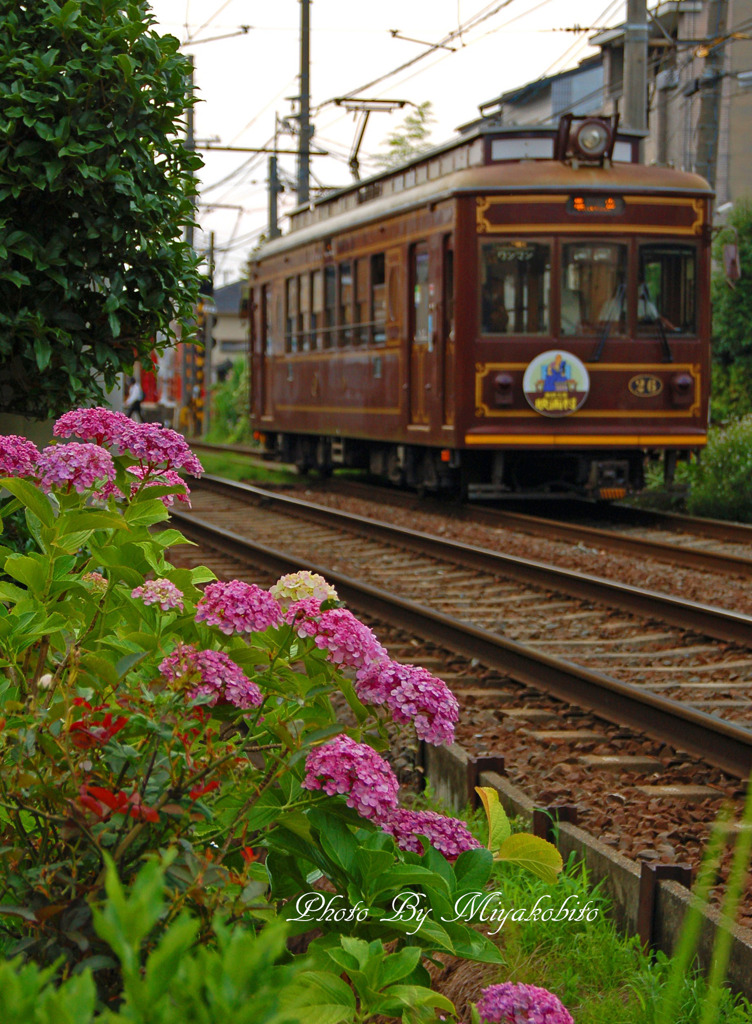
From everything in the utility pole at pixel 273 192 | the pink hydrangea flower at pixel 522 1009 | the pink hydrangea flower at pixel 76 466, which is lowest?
the pink hydrangea flower at pixel 522 1009

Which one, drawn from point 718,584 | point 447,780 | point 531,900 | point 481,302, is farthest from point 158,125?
point 481,302

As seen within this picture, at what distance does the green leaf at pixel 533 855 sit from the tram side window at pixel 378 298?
13134mm

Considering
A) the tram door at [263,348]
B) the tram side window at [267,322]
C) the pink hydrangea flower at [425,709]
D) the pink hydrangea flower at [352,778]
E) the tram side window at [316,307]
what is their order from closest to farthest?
the pink hydrangea flower at [352,778]
the pink hydrangea flower at [425,709]
the tram side window at [316,307]
the tram side window at [267,322]
the tram door at [263,348]

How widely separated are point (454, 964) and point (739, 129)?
3590 centimetres

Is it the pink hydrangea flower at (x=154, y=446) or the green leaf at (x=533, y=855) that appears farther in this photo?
the pink hydrangea flower at (x=154, y=446)

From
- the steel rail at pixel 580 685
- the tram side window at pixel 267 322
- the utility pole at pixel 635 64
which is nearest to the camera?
the steel rail at pixel 580 685

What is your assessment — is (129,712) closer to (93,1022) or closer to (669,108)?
(93,1022)

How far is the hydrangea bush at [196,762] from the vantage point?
5.65 ft

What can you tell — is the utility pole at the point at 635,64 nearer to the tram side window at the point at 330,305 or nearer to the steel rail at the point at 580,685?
the tram side window at the point at 330,305

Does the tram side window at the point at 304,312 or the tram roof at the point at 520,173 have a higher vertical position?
the tram roof at the point at 520,173

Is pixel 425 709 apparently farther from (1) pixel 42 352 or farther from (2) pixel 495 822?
(1) pixel 42 352

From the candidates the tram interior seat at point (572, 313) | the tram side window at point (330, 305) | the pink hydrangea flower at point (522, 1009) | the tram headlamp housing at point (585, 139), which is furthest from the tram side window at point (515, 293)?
the pink hydrangea flower at point (522, 1009)

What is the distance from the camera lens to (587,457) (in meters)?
13.6

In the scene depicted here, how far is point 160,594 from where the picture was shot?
8.02 feet
